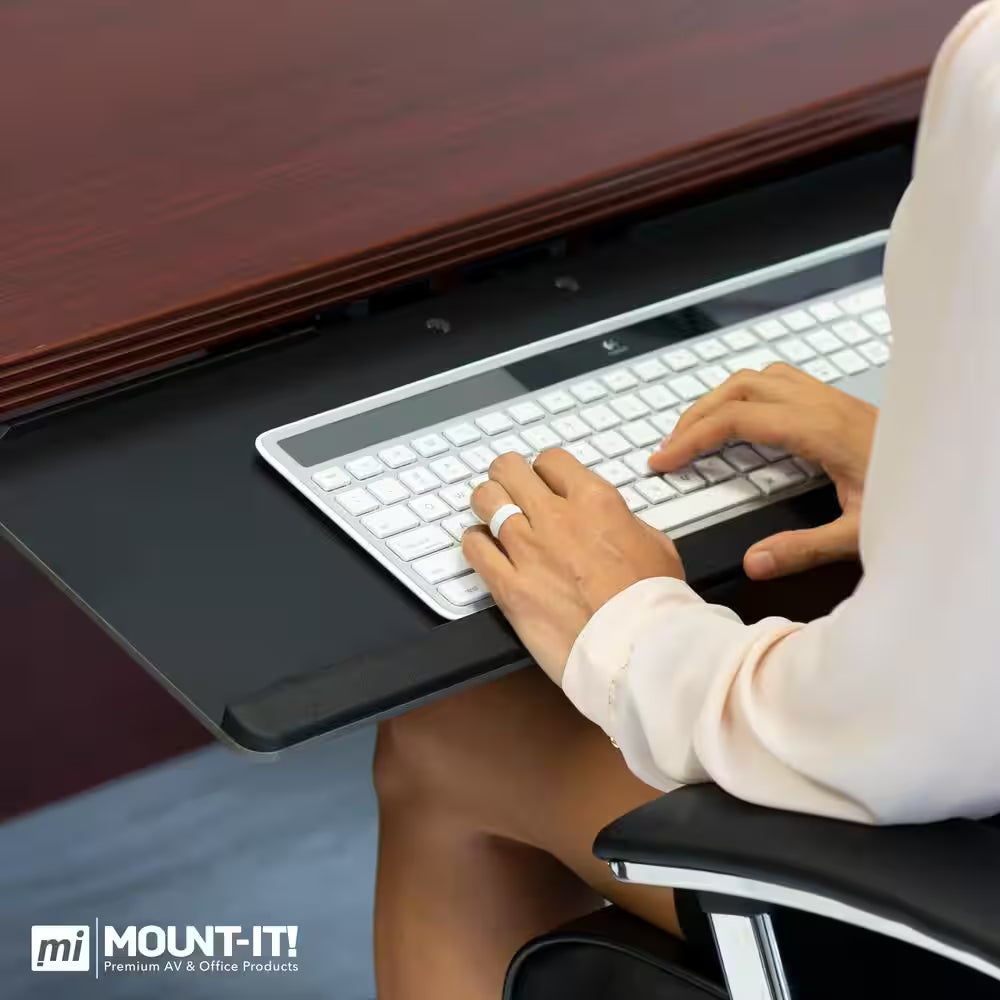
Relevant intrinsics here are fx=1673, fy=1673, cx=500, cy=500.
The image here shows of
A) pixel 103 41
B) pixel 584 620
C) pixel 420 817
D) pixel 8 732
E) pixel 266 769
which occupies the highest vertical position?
pixel 103 41

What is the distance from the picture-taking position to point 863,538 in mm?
663

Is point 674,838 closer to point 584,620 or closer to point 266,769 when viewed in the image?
point 584,620

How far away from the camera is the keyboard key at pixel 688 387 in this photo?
99 cm

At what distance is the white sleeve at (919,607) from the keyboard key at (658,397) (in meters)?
0.25

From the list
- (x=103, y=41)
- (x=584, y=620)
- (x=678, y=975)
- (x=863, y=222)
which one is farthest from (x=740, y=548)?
(x=103, y=41)

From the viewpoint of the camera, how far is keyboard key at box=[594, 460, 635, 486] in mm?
929

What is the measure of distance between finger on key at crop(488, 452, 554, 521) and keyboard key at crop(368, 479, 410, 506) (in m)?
0.05

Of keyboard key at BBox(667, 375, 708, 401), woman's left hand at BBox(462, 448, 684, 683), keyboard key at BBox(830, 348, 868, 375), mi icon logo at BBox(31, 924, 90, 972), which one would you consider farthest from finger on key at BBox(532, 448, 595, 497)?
mi icon logo at BBox(31, 924, 90, 972)

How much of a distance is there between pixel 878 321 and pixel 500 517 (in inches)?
13.3

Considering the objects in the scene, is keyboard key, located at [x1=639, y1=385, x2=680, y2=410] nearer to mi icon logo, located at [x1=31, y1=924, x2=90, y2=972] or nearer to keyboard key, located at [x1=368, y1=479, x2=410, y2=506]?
keyboard key, located at [x1=368, y1=479, x2=410, y2=506]

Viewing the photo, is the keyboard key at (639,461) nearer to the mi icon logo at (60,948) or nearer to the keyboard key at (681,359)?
the keyboard key at (681,359)

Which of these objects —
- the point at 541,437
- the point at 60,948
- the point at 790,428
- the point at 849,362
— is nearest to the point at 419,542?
the point at 541,437

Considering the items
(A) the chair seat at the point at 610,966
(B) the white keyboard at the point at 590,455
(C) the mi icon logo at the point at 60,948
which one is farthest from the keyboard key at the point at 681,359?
(C) the mi icon logo at the point at 60,948

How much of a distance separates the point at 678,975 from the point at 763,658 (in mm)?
193
